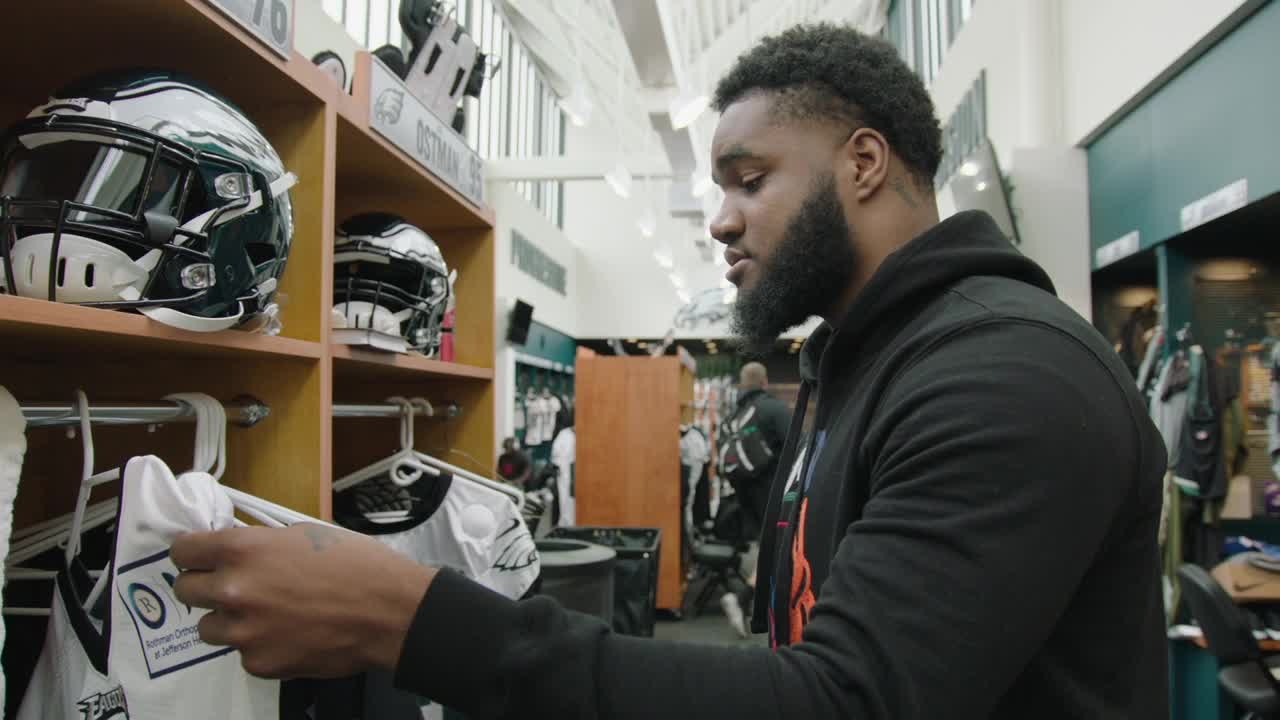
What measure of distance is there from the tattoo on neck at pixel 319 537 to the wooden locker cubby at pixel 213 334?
379 mm

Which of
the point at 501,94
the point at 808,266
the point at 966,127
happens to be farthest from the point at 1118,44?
the point at 501,94

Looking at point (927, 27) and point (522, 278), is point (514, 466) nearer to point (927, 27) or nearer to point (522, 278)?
point (522, 278)

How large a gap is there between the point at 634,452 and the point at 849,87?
16.9 feet

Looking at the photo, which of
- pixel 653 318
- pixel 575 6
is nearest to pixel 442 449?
pixel 575 6

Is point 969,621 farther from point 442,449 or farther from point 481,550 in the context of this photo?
point 442,449

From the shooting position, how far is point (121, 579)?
0.89 m

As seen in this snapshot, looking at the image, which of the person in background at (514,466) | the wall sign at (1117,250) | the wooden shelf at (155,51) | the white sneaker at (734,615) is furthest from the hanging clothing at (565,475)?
the wooden shelf at (155,51)

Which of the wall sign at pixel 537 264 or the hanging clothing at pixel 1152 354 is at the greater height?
the wall sign at pixel 537 264

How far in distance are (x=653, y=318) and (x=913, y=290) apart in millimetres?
14158

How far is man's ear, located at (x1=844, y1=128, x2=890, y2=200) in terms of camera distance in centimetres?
103

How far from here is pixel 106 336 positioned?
3.04ft

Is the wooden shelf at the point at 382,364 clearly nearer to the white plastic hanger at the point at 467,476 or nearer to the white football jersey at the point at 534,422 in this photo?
the white plastic hanger at the point at 467,476

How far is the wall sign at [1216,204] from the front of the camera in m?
3.07

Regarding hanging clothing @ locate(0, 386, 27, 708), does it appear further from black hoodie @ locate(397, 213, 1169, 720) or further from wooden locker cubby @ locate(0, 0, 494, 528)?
black hoodie @ locate(397, 213, 1169, 720)
